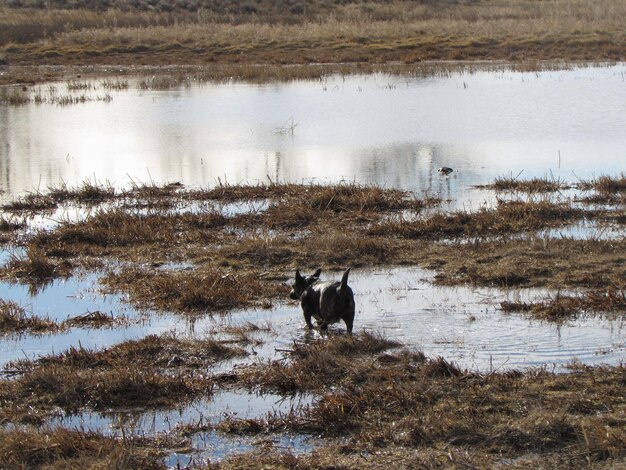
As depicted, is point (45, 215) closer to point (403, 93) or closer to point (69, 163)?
point (69, 163)

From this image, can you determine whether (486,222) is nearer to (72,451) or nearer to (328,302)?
(328,302)

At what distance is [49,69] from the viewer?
39.2 meters

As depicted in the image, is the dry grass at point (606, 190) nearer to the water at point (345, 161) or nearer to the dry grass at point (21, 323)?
the water at point (345, 161)

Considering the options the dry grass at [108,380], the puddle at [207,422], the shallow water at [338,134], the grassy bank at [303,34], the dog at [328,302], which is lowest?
the puddle at [207,422]

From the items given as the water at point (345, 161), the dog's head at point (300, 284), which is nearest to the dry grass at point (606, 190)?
the water at point (345, 161)

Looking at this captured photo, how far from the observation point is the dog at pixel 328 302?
25.6ft

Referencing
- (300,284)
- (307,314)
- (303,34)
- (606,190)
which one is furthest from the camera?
(303,34)

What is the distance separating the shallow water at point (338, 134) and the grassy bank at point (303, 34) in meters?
7.58

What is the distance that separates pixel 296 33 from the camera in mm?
44812

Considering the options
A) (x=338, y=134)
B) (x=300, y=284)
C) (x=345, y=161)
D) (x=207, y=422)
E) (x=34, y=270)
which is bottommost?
(x=207, y=422)

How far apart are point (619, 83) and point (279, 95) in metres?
10.1

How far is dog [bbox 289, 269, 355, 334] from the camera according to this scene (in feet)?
25.6

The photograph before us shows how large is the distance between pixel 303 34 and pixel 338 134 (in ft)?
80.8

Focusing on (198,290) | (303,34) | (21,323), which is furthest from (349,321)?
(303,34)
